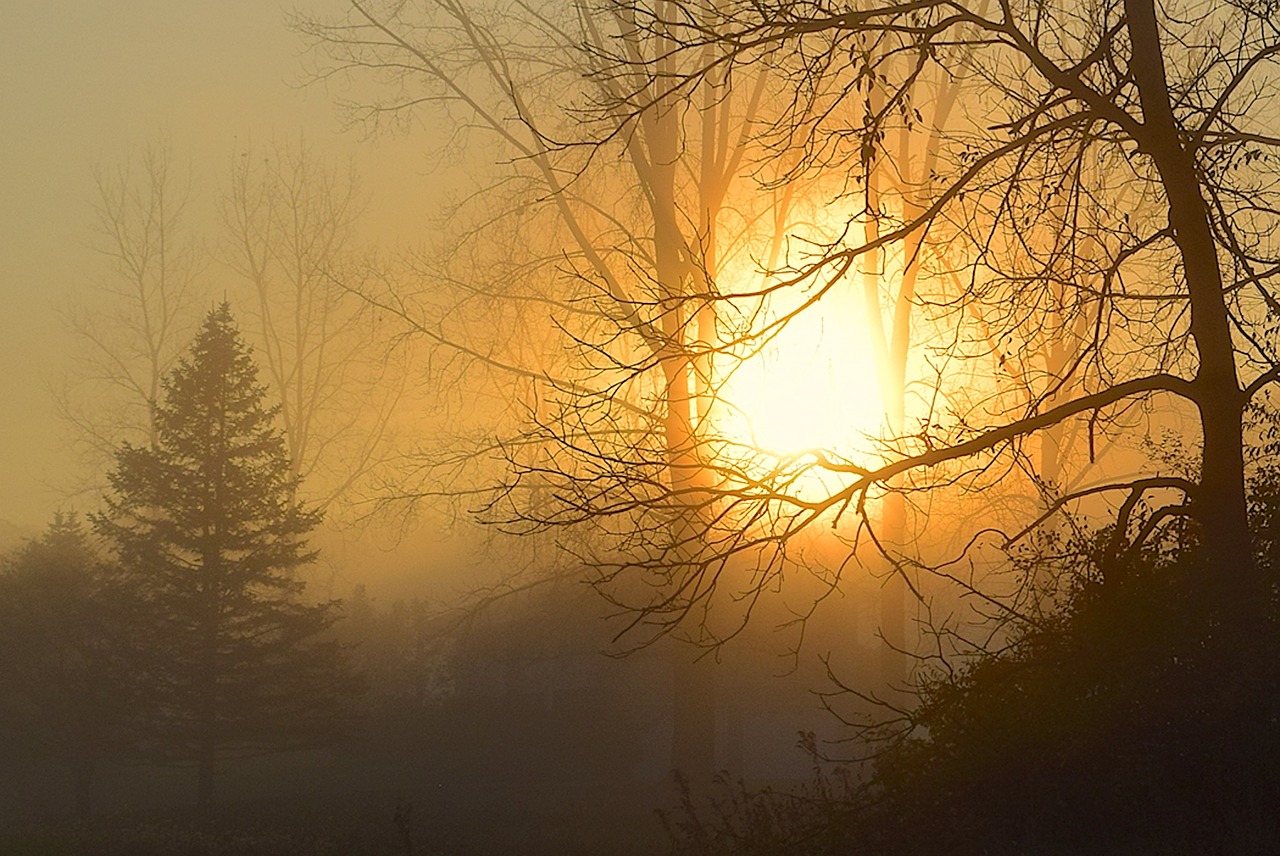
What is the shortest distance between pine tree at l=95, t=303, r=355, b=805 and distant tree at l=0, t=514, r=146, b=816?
86cm

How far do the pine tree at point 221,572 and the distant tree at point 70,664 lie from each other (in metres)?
0.86

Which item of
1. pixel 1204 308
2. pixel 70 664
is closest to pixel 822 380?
pixel 1204 308

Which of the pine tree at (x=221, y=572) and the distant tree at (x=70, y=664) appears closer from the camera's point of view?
the pine tree at (x=221, y=572)

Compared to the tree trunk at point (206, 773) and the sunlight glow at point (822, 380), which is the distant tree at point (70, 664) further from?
the sunlight glow at point (822, 380)

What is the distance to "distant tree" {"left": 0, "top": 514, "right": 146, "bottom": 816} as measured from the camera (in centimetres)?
2675

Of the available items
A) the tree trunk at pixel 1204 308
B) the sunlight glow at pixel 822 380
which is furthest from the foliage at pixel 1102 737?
the sunlight glow at pixel 822 380

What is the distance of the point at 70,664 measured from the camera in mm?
28516

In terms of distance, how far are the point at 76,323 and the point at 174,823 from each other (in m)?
25.6

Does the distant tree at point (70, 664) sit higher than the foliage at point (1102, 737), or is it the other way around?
the distant tree at point (70, 664)

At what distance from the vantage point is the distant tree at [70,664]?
26750mm

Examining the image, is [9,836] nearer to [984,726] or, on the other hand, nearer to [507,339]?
[507,339]

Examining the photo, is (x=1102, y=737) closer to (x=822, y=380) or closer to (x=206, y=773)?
(x=822, y=380)

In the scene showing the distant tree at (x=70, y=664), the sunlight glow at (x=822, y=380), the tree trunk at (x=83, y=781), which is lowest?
the tree trunk at (x=83, y=781)

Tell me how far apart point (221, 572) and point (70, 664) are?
4.97 meters
